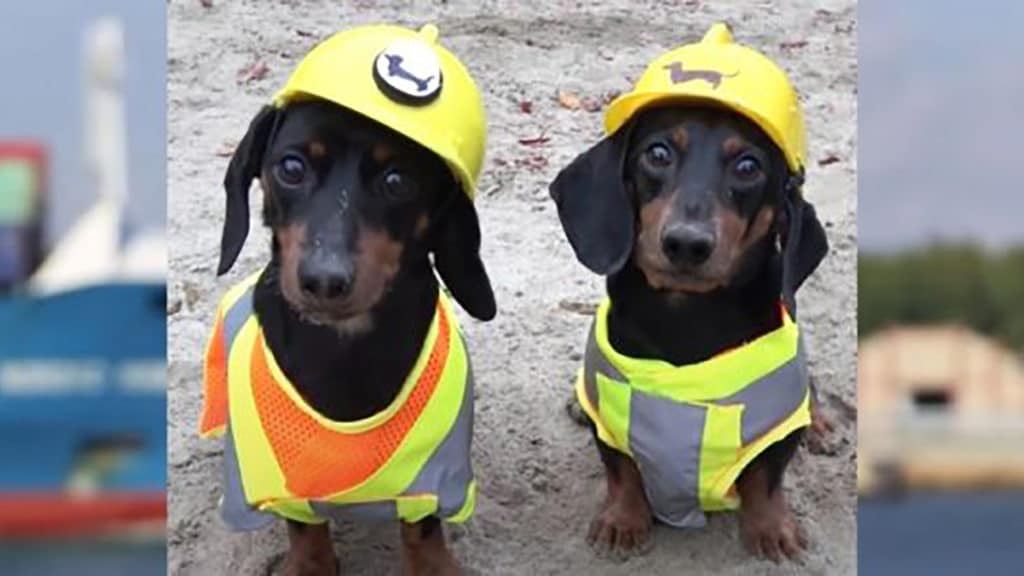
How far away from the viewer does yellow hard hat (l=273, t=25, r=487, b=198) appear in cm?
281

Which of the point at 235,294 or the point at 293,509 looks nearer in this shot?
the point at 293,509

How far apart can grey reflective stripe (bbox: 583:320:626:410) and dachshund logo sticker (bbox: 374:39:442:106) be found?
0.60m

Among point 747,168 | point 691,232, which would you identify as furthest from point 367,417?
point 747,168

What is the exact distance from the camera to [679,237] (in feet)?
9.27

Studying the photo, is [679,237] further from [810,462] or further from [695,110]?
[810,462]

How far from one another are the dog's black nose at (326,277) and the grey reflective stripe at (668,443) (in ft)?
2.04

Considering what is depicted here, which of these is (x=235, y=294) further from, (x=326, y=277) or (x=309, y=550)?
(x=326, y=277)

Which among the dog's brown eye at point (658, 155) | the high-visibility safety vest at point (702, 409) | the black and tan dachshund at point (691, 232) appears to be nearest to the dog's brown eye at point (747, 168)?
the black and tan dachshund at point (691, 232)

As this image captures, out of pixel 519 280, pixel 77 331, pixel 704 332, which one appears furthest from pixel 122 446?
pixel 704 332

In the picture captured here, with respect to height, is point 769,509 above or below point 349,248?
below

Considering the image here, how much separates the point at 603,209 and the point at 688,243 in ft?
0.78

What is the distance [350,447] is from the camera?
9.95ft

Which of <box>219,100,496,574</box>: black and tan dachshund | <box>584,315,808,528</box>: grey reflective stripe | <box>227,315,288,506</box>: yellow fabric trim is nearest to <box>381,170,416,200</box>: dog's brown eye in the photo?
<box>219,100,496,574</box>: black and tan dachshund

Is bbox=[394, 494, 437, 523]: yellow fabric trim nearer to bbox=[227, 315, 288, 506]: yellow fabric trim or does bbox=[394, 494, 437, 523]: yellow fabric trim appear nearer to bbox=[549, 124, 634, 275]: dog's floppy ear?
bbox=[227, 315, 288, 506]: yellow fabric trim
